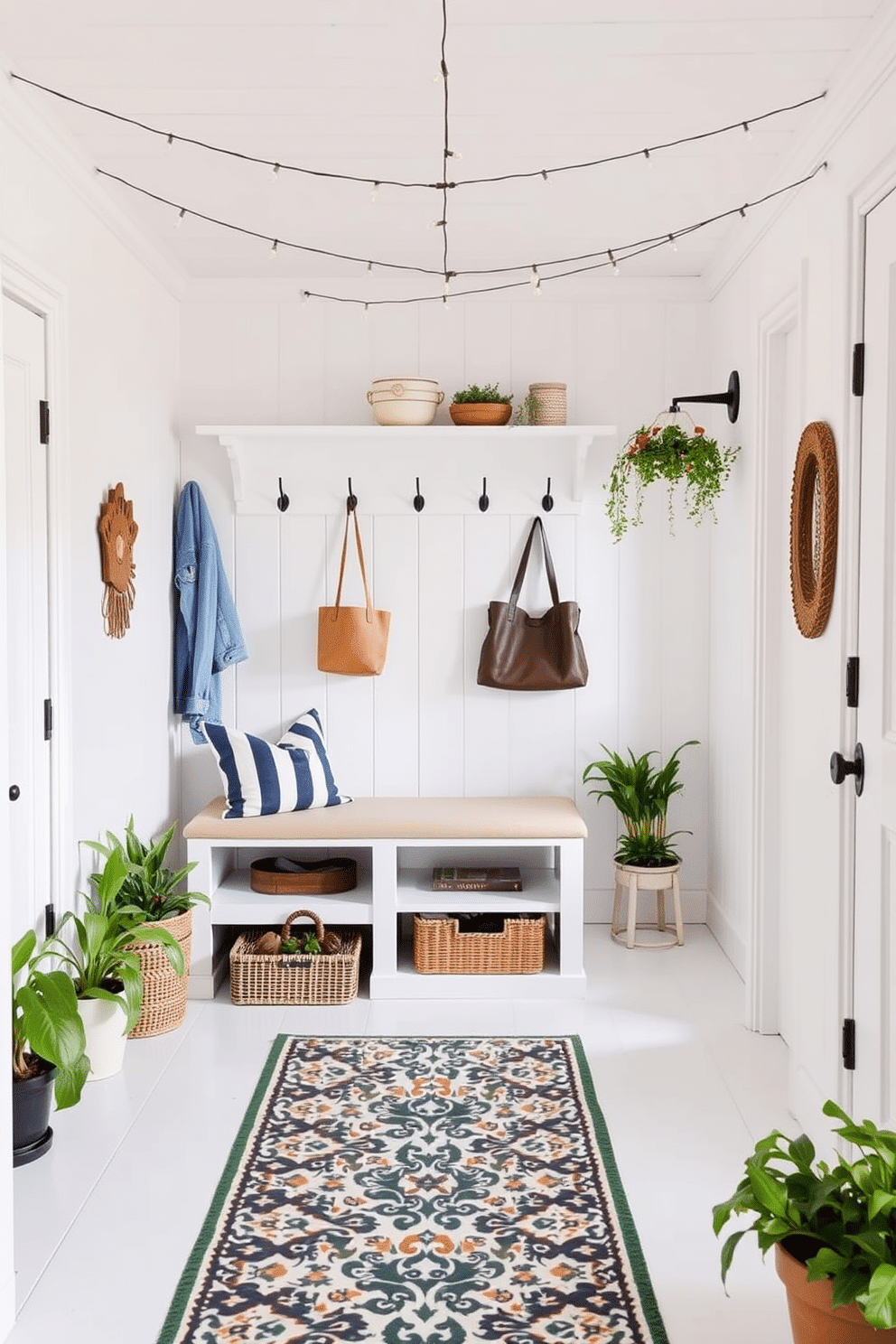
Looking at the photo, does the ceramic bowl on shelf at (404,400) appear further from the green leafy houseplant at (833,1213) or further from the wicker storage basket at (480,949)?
the green leafy houseplant at (833,1213)

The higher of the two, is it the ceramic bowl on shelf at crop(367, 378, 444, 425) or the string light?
the string light

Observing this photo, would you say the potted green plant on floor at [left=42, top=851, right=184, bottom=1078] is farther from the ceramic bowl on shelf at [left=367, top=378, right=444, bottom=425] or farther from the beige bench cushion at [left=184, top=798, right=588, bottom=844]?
the ceramic bowl on shelf at [left=367, top=378, right=444, bottom=425]

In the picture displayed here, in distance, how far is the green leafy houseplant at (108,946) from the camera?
10.3 ft

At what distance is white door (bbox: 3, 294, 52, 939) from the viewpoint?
2945 millimetres

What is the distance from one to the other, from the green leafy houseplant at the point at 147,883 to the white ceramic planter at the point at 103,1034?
13.4 inches

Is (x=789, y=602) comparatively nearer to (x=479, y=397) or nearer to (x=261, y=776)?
(x=479, y=397)

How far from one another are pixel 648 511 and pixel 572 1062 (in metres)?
2.11

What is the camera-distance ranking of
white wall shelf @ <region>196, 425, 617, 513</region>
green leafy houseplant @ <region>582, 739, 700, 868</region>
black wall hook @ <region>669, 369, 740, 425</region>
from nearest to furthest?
black wall hook @ <region>669, 369, 740, 425</region> < green leafy houseplant @ <region>582, 739, 700, 868</region> < white wall shelf @ <region>196, 425, 617, 513</region>

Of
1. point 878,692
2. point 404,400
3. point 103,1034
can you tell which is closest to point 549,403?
point 404,400

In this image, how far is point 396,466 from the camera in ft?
15.1

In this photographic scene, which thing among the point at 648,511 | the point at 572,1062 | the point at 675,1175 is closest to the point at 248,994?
the point at 572,1062

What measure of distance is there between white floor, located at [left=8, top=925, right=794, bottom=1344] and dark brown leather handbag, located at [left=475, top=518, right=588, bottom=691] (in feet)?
3.20

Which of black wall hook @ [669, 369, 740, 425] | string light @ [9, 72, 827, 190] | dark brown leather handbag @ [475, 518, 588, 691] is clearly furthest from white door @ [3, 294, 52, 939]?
black wall hook @ [669, 369, 740, 425]

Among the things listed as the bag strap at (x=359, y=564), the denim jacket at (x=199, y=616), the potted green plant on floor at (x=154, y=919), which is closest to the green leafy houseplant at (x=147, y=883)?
the potted green plant on floor at (x=154, y=919)
